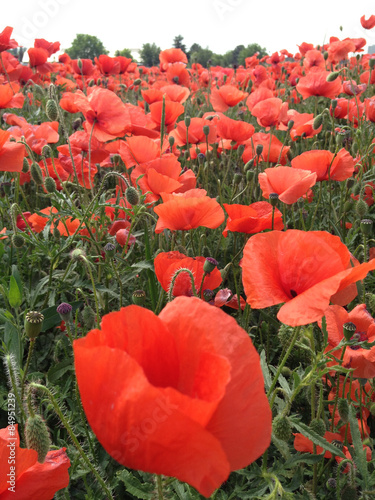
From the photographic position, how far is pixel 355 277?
34.8 inches

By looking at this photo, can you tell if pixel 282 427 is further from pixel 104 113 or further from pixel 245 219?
pixel 104 113

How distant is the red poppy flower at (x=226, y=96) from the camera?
3.44 metres

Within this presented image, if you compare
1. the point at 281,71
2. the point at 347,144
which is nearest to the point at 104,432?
the point at 347,144

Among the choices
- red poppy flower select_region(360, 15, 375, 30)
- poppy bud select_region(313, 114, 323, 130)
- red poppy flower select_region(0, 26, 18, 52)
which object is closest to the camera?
poppy bud select_region(313, 114, 323, 130)

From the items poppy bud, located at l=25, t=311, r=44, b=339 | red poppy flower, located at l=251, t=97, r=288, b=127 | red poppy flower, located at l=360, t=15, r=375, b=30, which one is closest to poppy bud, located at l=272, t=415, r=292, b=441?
poppy bud, located at l=25, t=311, r=44, b=339

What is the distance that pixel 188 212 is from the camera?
1.45 m

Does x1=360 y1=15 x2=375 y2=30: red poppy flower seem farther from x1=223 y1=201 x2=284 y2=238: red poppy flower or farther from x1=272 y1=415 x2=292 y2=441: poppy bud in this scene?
x1=272 y1=415 x2=292 y2=441: poppy bud

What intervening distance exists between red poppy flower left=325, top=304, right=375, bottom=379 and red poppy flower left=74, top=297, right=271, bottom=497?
0.67m

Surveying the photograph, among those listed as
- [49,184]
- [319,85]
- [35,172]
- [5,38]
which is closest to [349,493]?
[49,184]

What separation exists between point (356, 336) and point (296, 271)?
0.37 meters

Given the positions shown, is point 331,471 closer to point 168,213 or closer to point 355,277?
point 355,277

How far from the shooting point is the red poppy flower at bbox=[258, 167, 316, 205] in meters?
1.42

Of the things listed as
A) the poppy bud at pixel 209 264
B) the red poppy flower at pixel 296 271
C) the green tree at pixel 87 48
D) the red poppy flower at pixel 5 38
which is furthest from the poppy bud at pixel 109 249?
the green tree at pixel 87 48

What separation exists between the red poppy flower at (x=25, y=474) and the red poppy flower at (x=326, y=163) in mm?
1512
